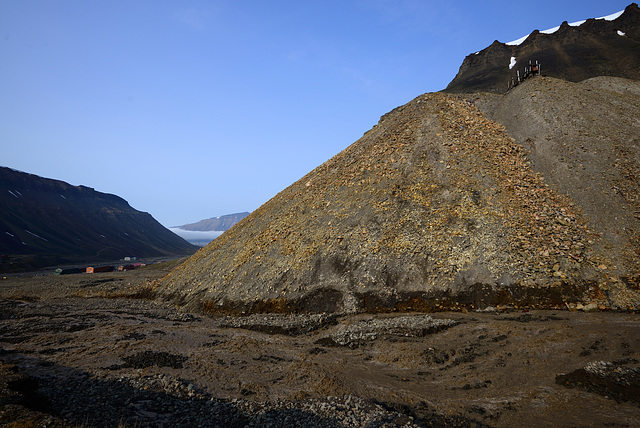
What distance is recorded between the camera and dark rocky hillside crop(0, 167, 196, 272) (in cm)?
11400

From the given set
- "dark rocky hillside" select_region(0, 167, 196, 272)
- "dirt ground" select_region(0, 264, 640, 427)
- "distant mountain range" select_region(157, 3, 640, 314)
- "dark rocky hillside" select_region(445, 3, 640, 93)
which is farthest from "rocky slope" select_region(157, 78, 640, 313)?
"dark rocky hillside" select_region(0, 167, 196, 272)

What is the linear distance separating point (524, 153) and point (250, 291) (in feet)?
96.2

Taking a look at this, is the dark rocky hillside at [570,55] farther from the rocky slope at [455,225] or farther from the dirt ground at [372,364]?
the dirt ground at [372,364]

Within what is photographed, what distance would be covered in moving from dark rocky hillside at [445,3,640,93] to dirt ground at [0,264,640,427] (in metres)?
92.3

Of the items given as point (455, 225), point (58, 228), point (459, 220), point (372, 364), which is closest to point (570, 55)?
point (459, 220)

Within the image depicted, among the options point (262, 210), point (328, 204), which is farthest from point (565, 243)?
point (262, 210)

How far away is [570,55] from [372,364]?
12223 cm

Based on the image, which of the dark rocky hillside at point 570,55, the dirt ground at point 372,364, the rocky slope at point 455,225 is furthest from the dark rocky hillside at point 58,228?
the dark rocky hillside at point 570,55

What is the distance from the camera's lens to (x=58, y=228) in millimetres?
142000

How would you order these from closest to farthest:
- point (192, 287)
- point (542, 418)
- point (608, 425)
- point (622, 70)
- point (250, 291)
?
point (608, 425) < point (542, 418) < point (250, 291) < point (192, 287) < point (622, 70)

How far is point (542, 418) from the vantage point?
10484mm

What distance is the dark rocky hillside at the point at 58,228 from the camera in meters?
114

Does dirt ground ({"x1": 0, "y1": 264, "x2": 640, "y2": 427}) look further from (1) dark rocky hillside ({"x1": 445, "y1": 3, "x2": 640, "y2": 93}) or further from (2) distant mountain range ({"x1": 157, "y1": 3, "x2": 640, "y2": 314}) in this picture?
(1) dark rocky hillside ({"x1": 445, "y1": 3, "x2": 640, "y2": 93})

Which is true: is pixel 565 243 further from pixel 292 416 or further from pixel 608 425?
pixel 292 416
